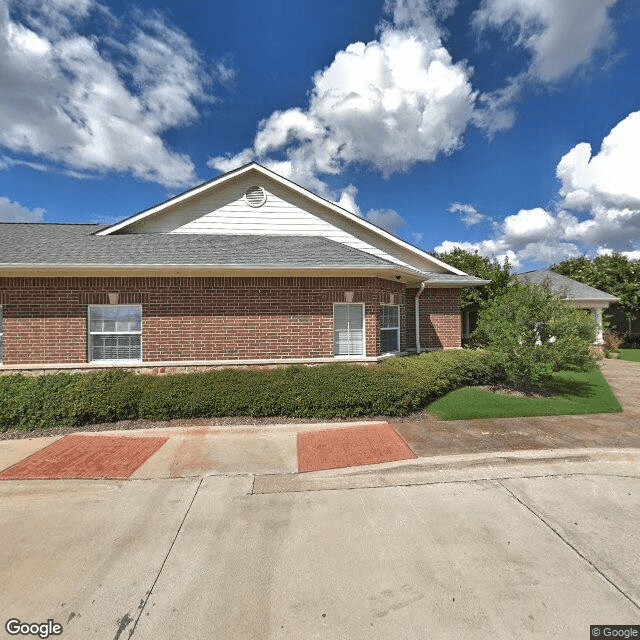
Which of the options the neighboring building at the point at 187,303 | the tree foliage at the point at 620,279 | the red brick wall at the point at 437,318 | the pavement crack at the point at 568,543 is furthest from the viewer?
the tree foliage at the point at 620,279

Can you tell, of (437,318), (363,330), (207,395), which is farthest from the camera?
(437,318)

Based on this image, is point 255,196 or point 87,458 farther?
point 255,196

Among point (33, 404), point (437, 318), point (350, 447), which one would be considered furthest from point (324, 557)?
point (437, 318)

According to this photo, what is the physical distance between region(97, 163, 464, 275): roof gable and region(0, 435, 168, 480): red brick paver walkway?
23.2 ft

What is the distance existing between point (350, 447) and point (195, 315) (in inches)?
202

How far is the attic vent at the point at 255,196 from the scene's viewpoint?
37.5 ft

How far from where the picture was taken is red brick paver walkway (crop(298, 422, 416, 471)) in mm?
5223

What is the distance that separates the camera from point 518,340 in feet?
29.7

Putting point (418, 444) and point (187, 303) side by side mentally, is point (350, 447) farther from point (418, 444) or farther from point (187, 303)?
point (187, 303)

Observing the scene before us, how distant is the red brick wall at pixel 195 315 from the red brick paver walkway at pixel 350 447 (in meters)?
2.72

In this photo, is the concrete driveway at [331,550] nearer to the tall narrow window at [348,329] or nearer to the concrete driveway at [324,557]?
the concrete driveway at [324,557]

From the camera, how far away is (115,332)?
8.55m

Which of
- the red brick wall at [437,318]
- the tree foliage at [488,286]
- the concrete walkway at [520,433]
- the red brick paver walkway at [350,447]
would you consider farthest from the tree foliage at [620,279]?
the red brick paver walkway at [350,447]

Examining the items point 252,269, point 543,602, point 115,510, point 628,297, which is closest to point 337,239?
point 252,269
